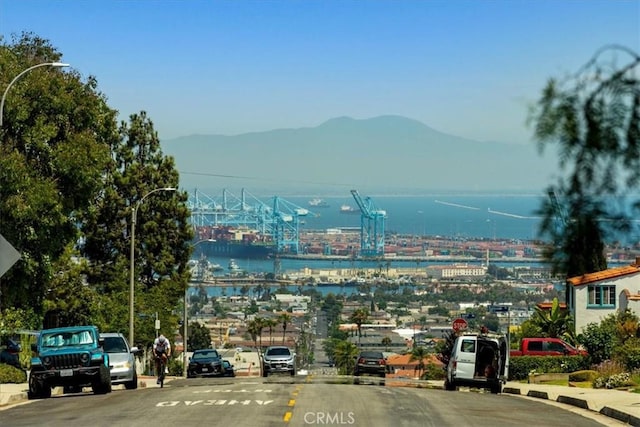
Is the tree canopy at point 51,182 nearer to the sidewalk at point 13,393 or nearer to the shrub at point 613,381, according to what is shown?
the sidewalk at point 13,393

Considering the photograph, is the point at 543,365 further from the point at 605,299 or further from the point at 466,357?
the point at 605,299

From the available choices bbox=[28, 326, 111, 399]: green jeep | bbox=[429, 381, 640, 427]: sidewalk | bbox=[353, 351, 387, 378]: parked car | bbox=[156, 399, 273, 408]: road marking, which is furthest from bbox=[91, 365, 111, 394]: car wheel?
bbox=[353, 351, 387, 378]: parked car

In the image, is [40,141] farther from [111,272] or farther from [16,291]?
[111,272]

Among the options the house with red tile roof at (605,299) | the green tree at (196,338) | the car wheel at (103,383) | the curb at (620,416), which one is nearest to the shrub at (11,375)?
the car wheel at (103,383)

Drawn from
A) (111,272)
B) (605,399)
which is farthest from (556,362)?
(111,272)

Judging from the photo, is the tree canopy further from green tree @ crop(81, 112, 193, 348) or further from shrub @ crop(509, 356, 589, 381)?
shrub @ crop(509, 356, 589, 381)
